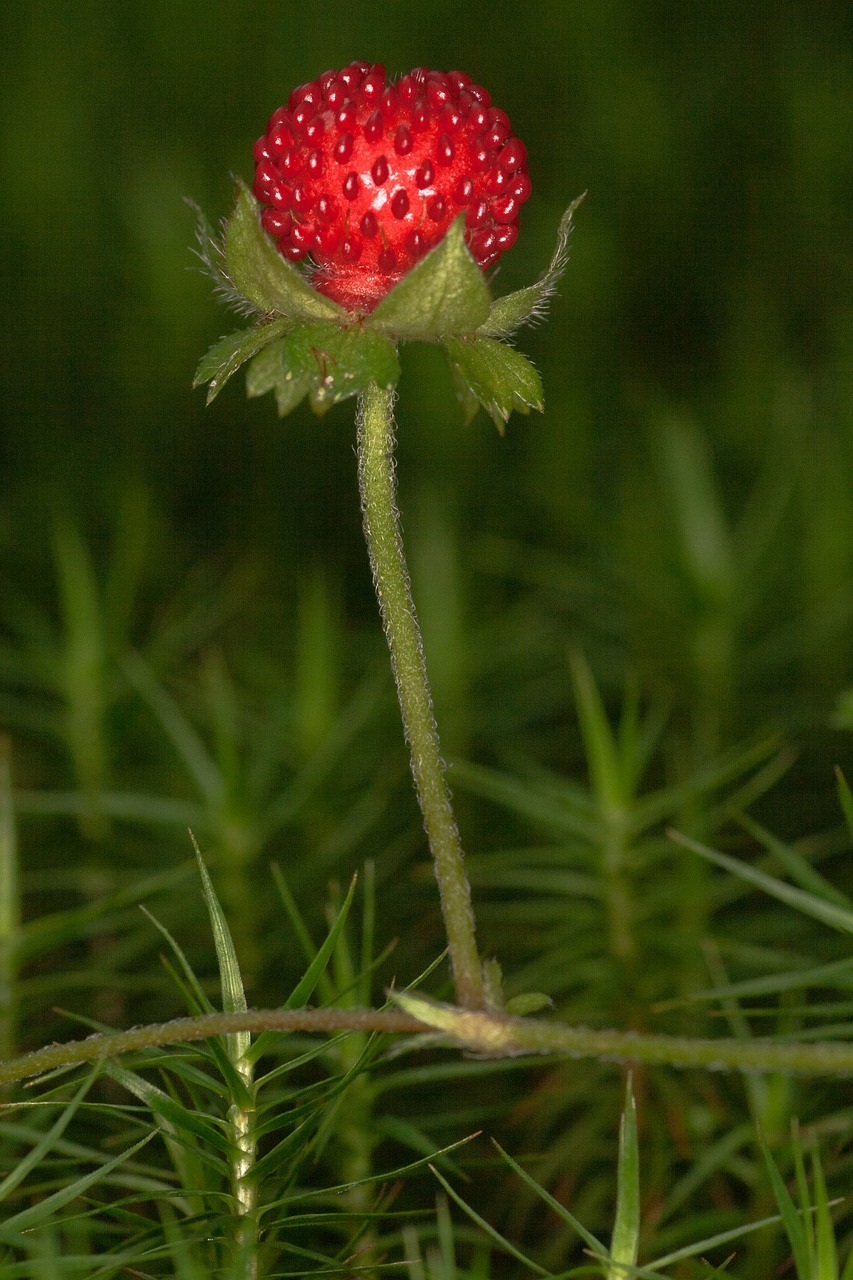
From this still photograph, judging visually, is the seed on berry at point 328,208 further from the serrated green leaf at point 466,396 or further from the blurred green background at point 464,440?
the blurred green background at point 464,440

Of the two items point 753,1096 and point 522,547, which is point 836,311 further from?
point 753,1096

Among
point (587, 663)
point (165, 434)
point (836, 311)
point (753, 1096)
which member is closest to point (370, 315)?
point (753, 1096)

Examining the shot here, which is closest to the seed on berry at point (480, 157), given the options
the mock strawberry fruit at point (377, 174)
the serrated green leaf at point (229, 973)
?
the mock strawberry fruit at point (377, 174)

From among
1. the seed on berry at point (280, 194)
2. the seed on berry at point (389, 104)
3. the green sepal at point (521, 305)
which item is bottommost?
the green sepal at point (521, 305)

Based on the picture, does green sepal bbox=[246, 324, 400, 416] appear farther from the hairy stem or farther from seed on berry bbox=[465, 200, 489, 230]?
the hairy stem

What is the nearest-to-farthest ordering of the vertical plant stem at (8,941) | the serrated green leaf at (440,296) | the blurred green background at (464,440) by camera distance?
the serrated green leaf at (440,296) < the vertical plant stem at (8,941) < the blurred green background at (464,440)

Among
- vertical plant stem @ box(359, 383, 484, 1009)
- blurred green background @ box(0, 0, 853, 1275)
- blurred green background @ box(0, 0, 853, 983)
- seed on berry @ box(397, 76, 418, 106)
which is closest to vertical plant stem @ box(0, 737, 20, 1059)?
blurred green background @ box(0, 0, 853, 1275)

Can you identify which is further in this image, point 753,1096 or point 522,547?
point 522,547
